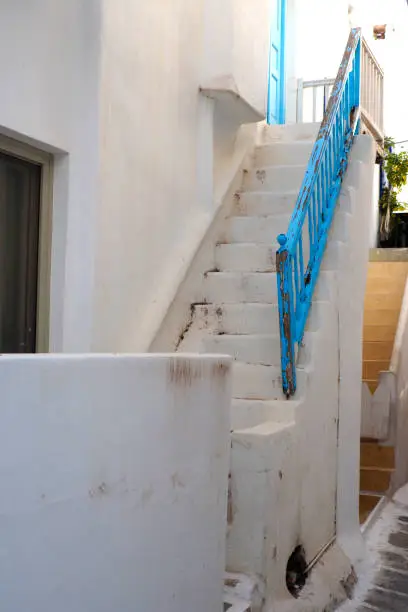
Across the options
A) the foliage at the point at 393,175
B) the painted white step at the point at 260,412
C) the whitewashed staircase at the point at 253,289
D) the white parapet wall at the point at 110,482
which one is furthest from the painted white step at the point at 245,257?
the foliage at the point at 393,175

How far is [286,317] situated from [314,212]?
1.15m

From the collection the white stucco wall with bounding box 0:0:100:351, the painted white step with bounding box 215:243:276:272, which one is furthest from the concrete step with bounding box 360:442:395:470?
the white stucco wall with bounding box 0:0:100:351

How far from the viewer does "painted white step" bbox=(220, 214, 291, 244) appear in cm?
602

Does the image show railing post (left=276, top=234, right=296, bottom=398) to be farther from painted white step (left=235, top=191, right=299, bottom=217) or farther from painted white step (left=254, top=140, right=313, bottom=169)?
painted white step (left=254, top=140, right=313, bottom=169)

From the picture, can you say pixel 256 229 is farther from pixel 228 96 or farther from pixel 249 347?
pixel 249 347

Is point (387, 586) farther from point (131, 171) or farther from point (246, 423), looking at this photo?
point (131, 171)

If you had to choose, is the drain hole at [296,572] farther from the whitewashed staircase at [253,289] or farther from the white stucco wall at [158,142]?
the white stucco wall at [158,142]

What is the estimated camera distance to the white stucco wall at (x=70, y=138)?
396 cm

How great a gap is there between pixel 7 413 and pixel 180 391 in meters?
0.94

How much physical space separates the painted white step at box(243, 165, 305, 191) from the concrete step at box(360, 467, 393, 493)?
10.1 ft

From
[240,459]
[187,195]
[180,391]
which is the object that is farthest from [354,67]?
[180,391]

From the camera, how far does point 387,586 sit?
4852 mm

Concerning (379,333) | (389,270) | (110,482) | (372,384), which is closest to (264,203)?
(372,384)

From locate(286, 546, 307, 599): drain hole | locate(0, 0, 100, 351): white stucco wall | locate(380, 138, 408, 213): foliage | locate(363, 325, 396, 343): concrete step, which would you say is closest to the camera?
locate(0, 0, 100, 351): white stucco wall
